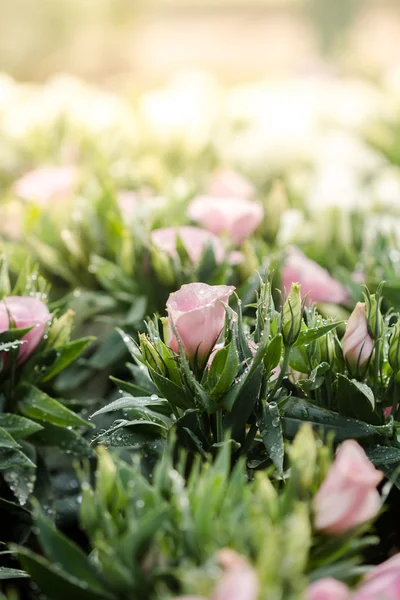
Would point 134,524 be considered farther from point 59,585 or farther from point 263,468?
point 263,468

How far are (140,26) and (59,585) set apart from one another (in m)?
5.25

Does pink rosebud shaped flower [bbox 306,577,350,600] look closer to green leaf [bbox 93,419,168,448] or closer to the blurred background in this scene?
green leaf [bbox 93,419,168,448]

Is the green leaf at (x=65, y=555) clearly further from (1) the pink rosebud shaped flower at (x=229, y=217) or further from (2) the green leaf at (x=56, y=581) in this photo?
(1) the pink rosebud shaped flower at (x=229, y=217)

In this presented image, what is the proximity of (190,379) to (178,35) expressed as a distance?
18.5ft

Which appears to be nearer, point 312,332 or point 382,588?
point 382,588

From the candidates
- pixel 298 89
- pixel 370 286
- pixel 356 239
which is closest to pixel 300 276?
pixel 370 286

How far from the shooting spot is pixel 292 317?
2.18 ft

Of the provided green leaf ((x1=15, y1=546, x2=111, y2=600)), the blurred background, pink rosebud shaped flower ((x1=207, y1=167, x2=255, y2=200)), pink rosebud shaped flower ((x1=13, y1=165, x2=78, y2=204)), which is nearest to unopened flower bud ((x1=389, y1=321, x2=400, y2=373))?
green leaf ((x1=15, y1=546, x2=111, y2=600))

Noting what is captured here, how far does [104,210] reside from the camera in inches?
45.0

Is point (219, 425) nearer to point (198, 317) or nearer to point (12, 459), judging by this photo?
point (198, 317)

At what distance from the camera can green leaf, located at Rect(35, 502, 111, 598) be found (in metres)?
0.52

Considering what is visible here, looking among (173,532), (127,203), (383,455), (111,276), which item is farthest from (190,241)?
(173,532)

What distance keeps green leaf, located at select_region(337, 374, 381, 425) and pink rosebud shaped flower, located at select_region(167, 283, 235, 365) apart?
0.40 feet

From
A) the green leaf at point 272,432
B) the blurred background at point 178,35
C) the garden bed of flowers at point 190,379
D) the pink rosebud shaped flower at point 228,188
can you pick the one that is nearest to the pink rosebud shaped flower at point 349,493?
the garden bed of flowers at point 190,379
